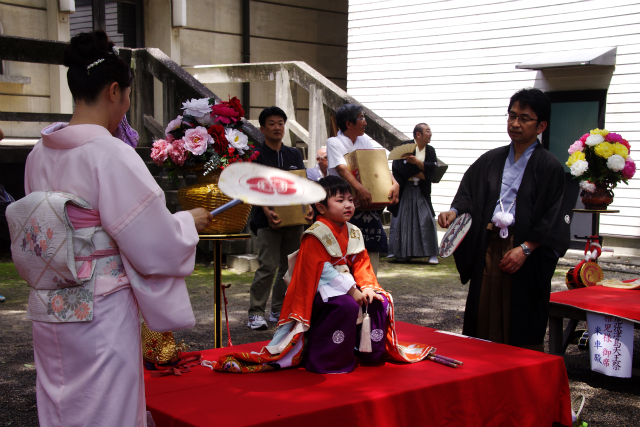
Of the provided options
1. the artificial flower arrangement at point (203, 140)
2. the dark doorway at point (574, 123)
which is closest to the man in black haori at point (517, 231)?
the artificial flower arrangement at point (203, 140)

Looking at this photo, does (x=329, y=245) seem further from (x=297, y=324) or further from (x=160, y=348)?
(x=160, y=348)

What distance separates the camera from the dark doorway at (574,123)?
9.48 meters

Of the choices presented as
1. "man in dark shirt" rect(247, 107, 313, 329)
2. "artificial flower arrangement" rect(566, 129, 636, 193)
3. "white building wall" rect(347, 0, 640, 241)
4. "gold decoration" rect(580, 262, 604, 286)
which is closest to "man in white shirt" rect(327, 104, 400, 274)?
"man in dark shirt" rect(247, 107, 313, 329)

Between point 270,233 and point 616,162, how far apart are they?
127 inches

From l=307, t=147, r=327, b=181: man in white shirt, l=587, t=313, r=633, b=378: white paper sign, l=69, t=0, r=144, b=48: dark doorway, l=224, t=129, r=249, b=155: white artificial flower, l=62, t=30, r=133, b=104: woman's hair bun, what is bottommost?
l=587, t=313, r=633, b=378: white paper sign

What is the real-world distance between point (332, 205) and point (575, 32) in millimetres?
7478

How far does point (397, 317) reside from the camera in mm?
5793

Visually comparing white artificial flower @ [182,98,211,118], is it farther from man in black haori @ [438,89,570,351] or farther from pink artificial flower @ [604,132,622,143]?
pink artificial flower @ [604,132,622,143]

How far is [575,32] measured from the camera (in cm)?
948

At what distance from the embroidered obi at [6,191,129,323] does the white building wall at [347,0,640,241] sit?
338 inches

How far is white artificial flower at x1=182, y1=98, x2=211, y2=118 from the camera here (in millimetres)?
3840

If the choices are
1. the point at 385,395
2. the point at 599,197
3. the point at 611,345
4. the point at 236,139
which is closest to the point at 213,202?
the point at 236,139

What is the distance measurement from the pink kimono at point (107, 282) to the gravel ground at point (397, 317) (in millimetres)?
1527

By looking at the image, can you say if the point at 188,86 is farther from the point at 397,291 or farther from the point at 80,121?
the point at 80,121
